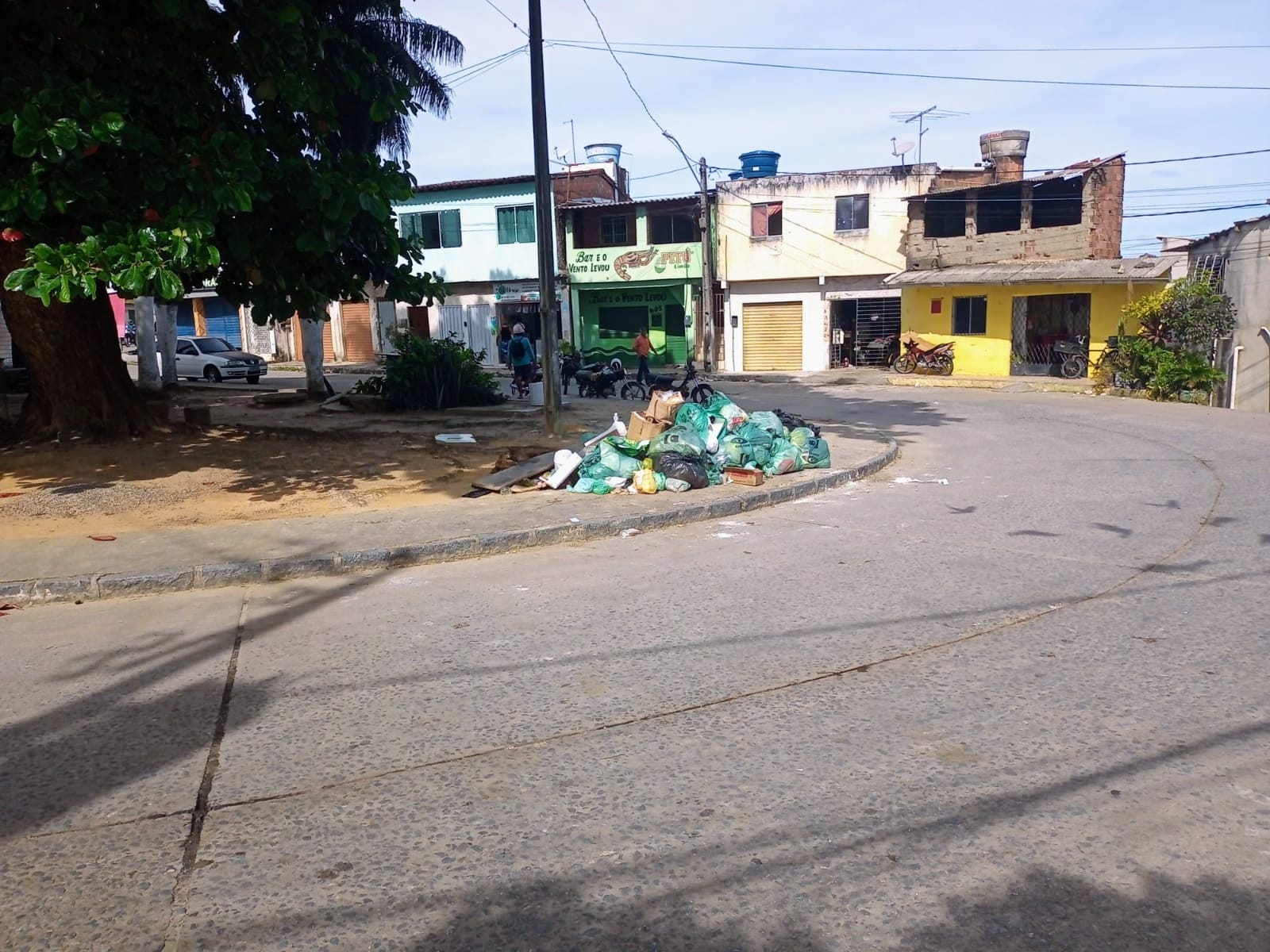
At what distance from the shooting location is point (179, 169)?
837 centimetres

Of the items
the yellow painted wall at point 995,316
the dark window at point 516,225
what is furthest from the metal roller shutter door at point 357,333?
the yellow painted wall at point 995,316

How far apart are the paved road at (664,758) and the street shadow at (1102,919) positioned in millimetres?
11

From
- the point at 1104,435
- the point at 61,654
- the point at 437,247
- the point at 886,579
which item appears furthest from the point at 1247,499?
the point at 437,247

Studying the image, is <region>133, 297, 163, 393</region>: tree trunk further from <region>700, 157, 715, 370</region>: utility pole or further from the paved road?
the paved road

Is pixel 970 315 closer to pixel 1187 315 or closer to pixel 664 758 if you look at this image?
pixel 1187 315

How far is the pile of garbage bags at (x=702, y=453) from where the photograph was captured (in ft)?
32.6

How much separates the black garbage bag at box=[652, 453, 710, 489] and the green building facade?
→ 23805 millimetres

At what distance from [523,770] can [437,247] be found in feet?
119

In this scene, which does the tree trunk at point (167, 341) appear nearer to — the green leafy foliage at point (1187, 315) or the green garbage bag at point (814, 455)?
the green garbage bag at point (814, 455)

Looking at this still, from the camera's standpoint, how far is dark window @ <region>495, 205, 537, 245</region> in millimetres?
36062

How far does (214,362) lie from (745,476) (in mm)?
25670

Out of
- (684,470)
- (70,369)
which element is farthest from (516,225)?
(684,470)

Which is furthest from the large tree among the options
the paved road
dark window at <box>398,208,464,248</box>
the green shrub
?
dark window at <box>398,208,464,248</box>

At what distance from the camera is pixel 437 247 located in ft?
124
